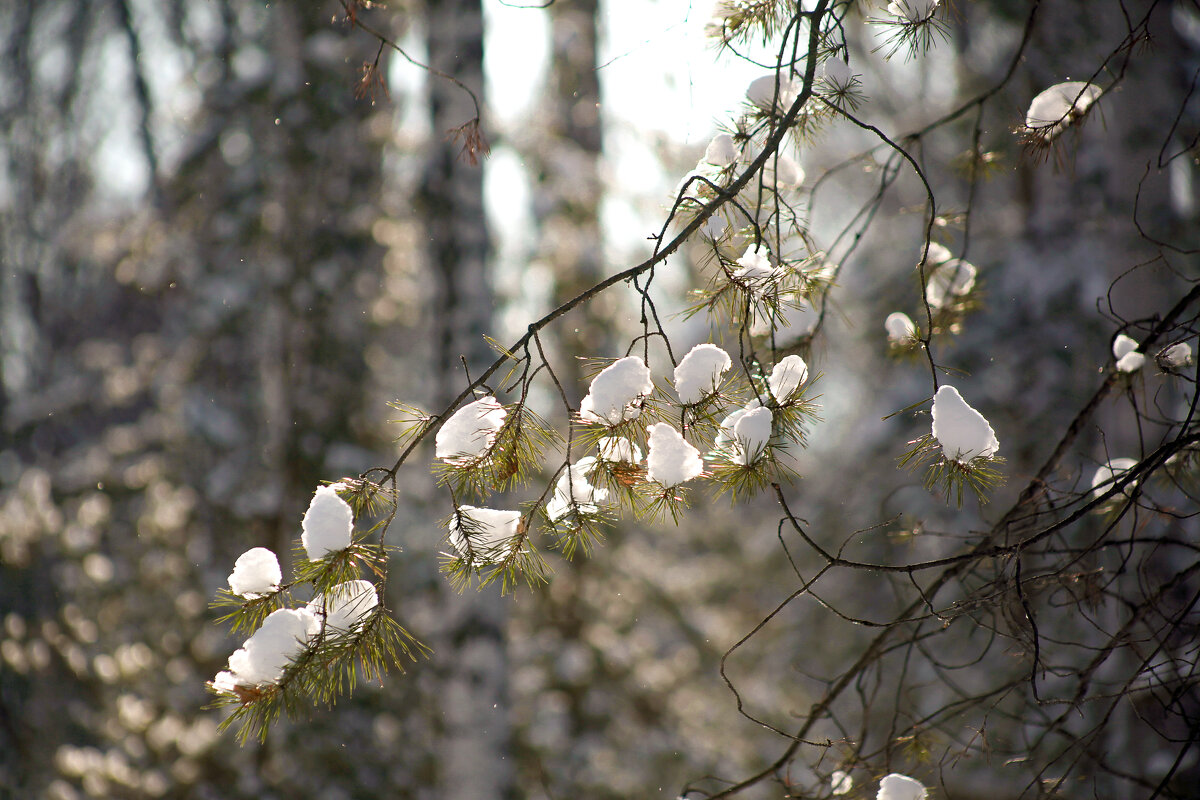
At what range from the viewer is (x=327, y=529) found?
1.04 metres

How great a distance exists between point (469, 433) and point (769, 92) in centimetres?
84

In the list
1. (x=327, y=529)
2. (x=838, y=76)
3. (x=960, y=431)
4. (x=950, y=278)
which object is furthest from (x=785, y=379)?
(x=950, y=278)

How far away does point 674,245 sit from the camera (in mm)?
1108

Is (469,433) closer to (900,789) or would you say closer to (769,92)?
(769,92)

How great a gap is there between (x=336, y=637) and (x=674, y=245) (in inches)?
28.2

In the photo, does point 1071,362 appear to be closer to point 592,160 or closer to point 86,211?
point 592,160

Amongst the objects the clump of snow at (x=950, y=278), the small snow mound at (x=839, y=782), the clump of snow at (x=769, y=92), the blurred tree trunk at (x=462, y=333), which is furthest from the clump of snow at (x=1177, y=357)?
the blurred tree trunk at (x=462, y=333)

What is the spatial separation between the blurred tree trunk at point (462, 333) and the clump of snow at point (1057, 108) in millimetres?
2241

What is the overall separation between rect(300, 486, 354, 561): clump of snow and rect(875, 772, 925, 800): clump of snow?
1017 mm

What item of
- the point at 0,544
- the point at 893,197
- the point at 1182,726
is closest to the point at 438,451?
the point at 1182,726

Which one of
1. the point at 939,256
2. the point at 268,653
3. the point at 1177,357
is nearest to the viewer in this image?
the point at 268,653

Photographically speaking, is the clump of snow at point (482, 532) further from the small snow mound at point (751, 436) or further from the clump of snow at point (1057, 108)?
the clump of snow at point (1057, 108)

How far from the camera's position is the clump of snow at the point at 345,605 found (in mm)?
1064

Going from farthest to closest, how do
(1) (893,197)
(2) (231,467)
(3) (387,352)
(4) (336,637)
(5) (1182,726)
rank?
(1) (893,197), (3) (387,352), (2) (231,467), (5) (1182,726), (4) (336,637)
